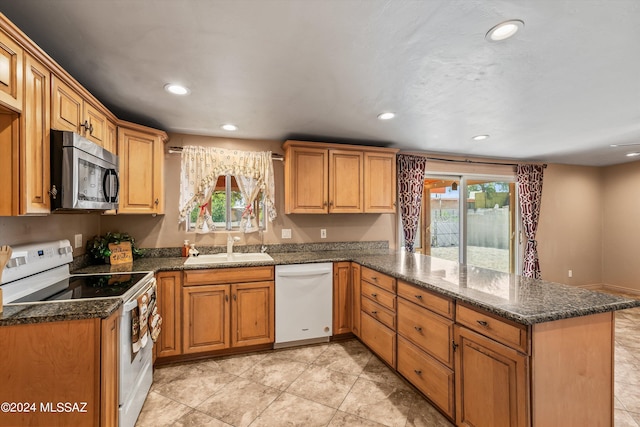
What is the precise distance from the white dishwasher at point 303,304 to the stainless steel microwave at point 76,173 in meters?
1.62

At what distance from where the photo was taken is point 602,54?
172 cm

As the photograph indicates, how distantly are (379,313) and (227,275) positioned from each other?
145cm

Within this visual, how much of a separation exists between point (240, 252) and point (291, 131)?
1.49 meters

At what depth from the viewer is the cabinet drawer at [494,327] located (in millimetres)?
1410

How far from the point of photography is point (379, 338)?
8.67 feet

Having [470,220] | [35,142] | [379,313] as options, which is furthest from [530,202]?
[35,142]

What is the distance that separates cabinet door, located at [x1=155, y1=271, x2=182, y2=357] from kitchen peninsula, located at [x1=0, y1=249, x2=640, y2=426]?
1206 mm

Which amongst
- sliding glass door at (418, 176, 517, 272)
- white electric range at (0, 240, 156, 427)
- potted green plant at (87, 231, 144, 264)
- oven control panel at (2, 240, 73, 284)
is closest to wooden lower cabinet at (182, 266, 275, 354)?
white electric range at (0, 240, 156, 427)

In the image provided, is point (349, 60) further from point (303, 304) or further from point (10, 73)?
point (303, 304)

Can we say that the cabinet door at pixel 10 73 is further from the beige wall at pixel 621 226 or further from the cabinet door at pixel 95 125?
the beige wall at pixel 621 226

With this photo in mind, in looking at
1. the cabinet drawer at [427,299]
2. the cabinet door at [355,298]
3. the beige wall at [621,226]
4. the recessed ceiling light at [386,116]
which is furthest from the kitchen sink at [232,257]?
the beige wall at [621,226]

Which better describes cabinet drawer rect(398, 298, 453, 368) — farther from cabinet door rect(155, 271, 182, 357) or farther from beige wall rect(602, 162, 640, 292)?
beige wall rect(602, 162, 640, 292)

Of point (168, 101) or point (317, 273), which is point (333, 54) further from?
point (317, 273)

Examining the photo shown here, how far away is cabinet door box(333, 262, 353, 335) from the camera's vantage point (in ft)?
10.3
